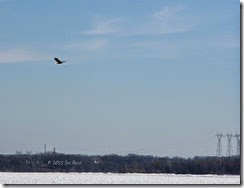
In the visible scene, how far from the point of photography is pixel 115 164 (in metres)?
24.0

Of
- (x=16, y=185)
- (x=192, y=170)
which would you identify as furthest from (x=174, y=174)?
(x=16, y=185)

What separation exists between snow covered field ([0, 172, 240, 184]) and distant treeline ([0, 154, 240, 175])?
0.17 m

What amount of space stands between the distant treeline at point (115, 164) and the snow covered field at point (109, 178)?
0.17 meters

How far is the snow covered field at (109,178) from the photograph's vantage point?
23.4 metres

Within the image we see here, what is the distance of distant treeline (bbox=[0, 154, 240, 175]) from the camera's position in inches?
935

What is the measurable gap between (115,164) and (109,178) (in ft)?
1.78

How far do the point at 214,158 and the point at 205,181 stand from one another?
0.42 meters

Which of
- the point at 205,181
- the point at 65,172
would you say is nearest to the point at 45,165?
the point at 65,172

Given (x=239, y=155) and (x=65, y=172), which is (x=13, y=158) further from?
(x=239, y=155)

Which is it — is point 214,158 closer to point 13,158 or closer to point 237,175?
point 237,175

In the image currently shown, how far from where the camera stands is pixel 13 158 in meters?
24.0

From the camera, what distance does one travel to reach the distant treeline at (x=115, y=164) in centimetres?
2375

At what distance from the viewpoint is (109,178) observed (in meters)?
23.4

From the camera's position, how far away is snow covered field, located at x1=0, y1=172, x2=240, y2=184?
23.4 m
